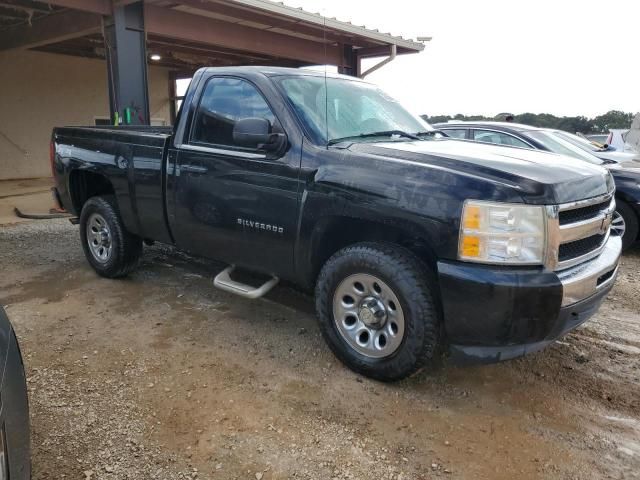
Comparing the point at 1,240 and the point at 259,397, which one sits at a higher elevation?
the point at 1,240

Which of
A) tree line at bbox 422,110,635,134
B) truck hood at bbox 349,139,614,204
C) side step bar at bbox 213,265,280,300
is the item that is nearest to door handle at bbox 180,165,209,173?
side step bar at bbox 213,265,280,300

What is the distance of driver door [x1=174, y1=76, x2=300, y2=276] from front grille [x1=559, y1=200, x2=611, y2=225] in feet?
5.38

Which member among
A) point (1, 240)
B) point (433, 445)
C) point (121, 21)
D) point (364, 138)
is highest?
point (121, 21)

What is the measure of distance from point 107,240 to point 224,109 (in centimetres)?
205

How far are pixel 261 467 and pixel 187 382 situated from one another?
97cm

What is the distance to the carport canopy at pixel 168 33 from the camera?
885 cm

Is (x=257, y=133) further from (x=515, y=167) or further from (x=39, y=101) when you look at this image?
(x=39, y=101)

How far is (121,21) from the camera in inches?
345

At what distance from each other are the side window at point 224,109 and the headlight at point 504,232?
1728 millimetres

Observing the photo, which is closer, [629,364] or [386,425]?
[386,425]

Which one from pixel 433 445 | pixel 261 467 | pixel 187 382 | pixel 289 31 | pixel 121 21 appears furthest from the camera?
pixel 289 31

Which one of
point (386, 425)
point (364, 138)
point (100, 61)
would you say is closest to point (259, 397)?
point (386, 425)

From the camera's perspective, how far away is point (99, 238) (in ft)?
16.9

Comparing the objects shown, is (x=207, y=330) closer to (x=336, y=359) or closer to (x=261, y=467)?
(x=336, y=359)
